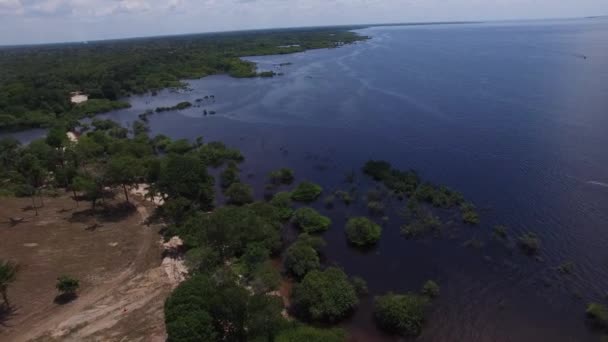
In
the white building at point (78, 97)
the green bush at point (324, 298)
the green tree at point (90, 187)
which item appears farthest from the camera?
the white building at point (78, 97)

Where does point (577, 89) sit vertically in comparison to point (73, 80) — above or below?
below

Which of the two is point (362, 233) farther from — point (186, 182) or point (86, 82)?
point (86, 82)

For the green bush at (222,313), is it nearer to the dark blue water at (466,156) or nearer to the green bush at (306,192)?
the dark blue water at (466,156)

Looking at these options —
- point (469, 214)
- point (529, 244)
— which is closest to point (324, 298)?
point (529, 244)

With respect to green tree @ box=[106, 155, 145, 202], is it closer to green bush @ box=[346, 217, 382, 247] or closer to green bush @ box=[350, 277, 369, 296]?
green bush @ box=[346, 217, 382, 247]

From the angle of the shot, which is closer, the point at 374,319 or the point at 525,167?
the point at 374,319

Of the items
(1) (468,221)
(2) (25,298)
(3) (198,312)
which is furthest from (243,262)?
(1) (468,221)

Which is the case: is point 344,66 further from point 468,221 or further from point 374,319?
point 374,319

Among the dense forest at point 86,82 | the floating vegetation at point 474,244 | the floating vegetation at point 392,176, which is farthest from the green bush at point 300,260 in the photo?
the dense forest at point 86,82
